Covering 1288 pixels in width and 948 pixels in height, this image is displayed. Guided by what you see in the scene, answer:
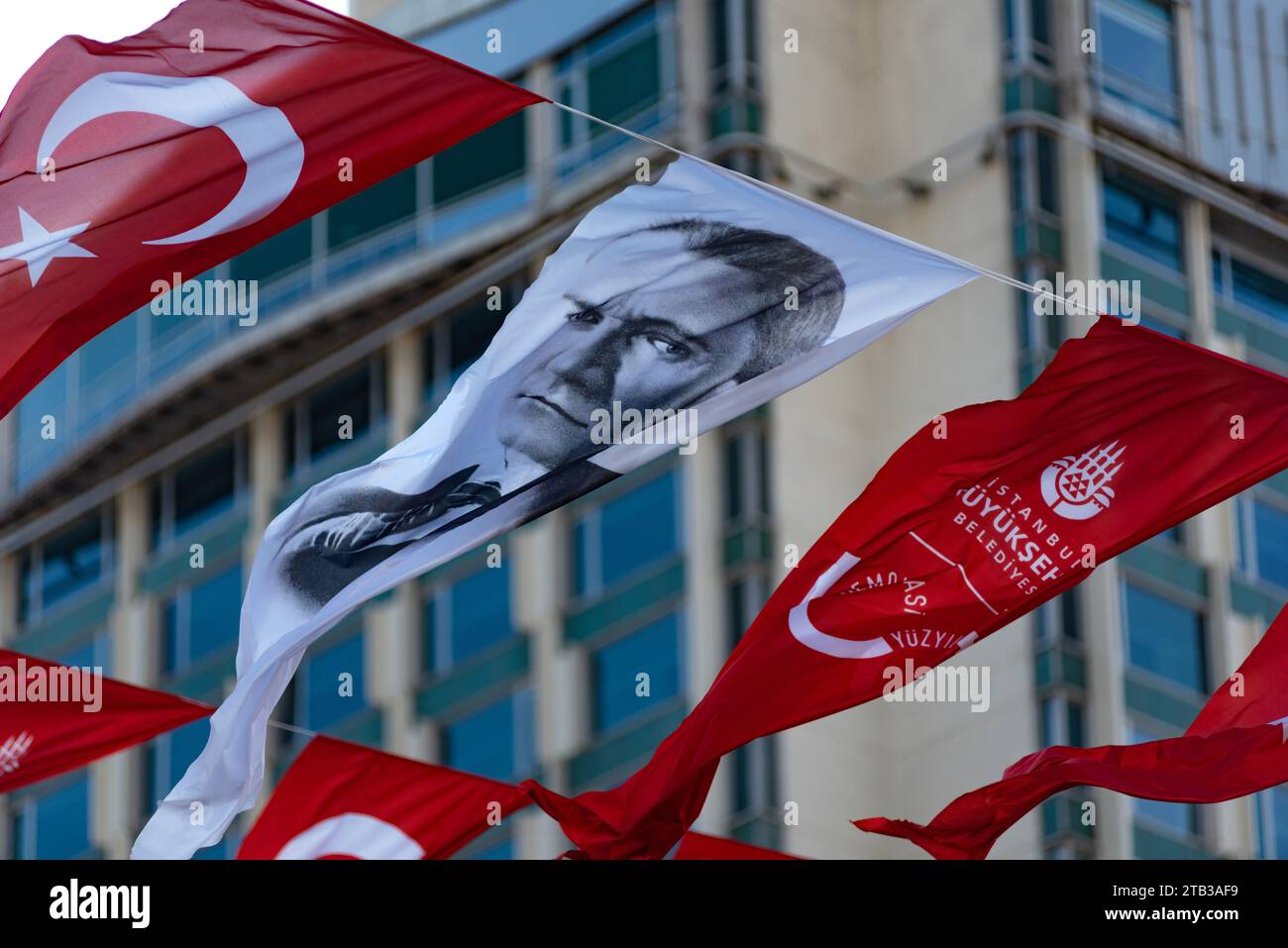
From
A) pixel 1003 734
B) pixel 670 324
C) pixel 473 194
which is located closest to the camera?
pixel 670 324

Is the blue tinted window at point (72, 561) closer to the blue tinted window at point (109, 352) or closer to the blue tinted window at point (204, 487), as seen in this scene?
the blue tinted window at point (204, 487)

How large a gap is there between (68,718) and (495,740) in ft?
75.9

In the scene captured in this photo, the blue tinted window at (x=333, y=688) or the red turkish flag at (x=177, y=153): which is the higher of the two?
the blue tinted window at (x=333, y=688)

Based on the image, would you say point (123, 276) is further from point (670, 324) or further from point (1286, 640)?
point (1286, 640)

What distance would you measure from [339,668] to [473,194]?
735 centimetres

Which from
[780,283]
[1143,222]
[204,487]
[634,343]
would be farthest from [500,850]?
[780,283]

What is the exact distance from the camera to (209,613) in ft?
175

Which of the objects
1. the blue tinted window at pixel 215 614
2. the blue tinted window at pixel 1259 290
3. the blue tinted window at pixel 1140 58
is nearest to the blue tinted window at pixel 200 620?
the blue tinted window at pixel 215 614

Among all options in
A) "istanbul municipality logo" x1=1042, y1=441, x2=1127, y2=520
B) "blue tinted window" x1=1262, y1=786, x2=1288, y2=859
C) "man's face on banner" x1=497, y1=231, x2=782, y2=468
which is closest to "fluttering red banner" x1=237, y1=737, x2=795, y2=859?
"man's face on banner" x1=497, y1=231, x2=782, y2=468

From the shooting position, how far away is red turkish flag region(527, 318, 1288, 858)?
20906mm

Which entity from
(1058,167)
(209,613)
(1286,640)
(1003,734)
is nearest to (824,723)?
(1003,734)

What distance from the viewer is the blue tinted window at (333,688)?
49906 mm

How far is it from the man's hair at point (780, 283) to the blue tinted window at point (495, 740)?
26287 millimetres
